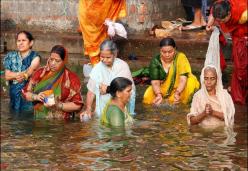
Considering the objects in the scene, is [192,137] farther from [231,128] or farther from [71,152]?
[71,152]

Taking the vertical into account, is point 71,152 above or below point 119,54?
below

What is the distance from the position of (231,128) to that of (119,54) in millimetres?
4548

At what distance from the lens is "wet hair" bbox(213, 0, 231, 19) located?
11344 mm

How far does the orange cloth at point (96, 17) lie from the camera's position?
13.5 meters

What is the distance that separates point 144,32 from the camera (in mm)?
14750

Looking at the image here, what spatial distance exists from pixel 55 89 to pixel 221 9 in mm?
2407

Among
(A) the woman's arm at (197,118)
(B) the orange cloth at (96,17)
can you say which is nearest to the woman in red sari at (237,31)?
(A) the woman's arm at (197,118)

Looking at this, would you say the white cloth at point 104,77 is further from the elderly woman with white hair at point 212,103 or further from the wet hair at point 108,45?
the elderly woman with white hair at point 212,103

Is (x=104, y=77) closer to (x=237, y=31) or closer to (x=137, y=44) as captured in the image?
(x=237, y=31)

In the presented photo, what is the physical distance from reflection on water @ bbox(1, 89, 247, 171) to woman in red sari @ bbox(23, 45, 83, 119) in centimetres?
17

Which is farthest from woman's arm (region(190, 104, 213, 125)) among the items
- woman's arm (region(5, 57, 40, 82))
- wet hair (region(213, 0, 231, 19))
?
woman's arm (region(5, 57, 40, 82))

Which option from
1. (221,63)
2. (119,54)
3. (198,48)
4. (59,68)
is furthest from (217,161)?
(119,54)

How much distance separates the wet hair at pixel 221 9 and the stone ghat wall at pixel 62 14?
3401mm

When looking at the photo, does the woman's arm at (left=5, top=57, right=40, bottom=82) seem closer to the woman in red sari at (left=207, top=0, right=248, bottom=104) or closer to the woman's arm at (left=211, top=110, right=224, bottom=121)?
the woman in red sari at (left=207, top=0, right=248, bottom=104)
